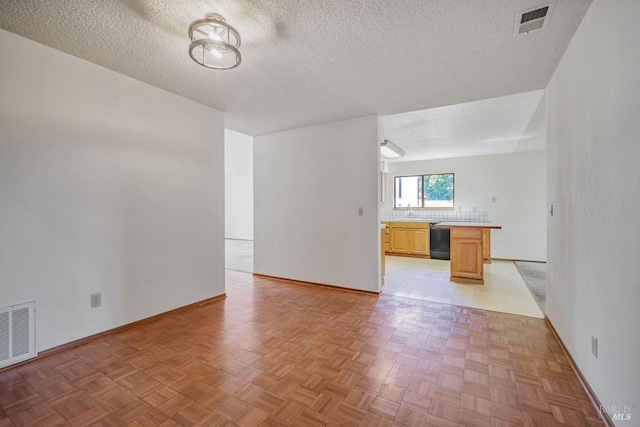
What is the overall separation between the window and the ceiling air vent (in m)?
5.34

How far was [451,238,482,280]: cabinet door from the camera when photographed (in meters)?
4.30

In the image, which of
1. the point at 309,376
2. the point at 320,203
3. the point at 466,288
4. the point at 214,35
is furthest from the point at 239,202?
the point at 309,376

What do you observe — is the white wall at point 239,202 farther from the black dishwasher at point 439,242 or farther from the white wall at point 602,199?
the white wall at point 602,199

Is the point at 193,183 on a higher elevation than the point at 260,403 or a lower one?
higher

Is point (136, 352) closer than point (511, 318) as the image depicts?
Yes

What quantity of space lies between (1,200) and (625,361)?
3914mm

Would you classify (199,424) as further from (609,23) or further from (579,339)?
(609,23)

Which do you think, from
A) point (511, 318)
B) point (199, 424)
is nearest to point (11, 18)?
point (199, 424)

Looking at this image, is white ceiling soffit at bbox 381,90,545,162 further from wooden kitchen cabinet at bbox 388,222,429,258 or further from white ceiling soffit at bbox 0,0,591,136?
wooden kitchen cabinet at bbox 388,222,429,258

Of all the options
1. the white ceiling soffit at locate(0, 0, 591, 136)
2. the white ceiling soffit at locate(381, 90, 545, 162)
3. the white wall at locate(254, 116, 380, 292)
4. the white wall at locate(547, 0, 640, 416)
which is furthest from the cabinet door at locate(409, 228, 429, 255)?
the white wall at locate(547, 0, 640, 416)

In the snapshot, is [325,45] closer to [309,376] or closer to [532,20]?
[532,20]

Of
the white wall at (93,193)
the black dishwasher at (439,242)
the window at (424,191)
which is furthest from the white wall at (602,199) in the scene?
the window at (424,191)

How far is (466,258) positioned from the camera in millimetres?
4387

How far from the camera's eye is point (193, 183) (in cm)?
332
